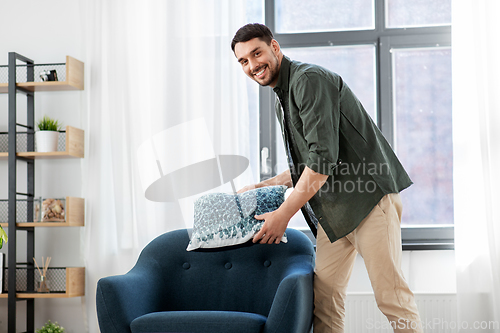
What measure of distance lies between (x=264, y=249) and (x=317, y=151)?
704mm

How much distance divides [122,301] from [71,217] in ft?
3.18

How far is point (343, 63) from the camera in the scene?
2.82 metres

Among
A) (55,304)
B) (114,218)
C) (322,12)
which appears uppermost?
(322,12)

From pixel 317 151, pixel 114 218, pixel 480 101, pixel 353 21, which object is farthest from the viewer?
pixel 353 21

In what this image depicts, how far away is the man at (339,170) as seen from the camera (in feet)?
5.05

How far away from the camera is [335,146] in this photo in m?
1.53

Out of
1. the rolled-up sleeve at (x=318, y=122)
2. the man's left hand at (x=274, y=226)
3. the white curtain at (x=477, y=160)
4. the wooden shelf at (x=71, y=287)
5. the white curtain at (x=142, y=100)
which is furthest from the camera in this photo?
the white curtain at (x=142, y=100)

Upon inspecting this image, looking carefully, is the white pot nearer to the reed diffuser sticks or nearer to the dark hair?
the reed diffuser sticks

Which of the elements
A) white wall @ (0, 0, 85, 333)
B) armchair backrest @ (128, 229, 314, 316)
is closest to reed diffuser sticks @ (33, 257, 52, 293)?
white wall @ (0, 0, 85, 333)

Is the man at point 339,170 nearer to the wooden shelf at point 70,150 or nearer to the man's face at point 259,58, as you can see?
the man's face at point 259,58

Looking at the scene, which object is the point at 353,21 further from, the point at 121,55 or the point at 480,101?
the point at 121,55

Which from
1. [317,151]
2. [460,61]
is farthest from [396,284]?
[460,61]

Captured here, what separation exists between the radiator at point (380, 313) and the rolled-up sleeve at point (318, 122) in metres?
1.15

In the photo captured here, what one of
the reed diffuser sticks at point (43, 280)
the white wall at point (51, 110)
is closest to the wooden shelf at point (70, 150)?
the white wall at point (51, 110)
